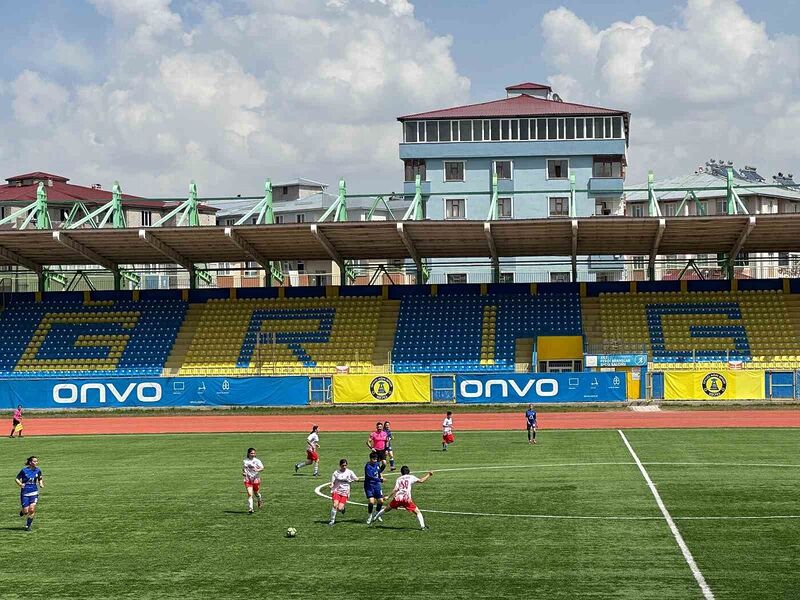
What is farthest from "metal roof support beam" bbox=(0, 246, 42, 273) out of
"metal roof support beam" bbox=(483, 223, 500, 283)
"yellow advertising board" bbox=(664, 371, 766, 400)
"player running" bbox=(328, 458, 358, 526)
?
"player running" bbox=(328, 458, 358, 526)

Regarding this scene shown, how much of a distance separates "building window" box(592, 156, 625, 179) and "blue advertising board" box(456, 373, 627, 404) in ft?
134

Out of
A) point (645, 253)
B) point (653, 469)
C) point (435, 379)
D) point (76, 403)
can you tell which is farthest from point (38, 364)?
point (653, 469)

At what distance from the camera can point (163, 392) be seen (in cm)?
5903

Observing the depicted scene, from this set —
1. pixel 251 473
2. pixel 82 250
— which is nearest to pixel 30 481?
pixel 251 473

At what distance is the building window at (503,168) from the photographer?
9500 centimetres

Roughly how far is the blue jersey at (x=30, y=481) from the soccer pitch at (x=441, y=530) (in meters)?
0.99

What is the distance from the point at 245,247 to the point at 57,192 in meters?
50.0

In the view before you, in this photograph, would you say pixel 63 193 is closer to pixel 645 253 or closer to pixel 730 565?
pixel 645 253

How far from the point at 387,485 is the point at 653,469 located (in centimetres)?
864

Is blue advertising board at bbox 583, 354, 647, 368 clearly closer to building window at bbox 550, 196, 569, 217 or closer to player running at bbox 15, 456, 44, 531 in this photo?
building window at bbox 550, 196, 569, 217

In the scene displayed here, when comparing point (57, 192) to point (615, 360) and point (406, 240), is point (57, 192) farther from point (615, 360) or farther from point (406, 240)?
point (615, 360)

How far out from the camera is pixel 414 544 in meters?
23.0

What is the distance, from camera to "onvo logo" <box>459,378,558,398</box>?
185 ft

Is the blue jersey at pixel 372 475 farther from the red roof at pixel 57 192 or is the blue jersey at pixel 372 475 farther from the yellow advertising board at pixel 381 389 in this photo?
the red roof at pixel 57 192
